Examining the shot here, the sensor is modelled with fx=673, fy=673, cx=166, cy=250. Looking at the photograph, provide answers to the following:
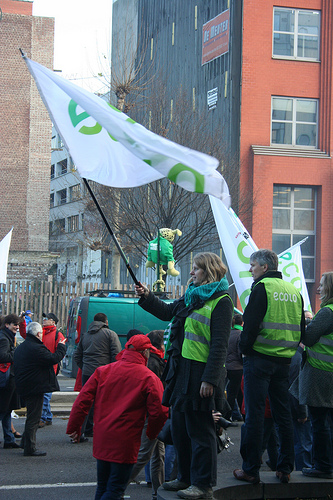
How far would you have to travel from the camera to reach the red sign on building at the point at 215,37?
28.1m

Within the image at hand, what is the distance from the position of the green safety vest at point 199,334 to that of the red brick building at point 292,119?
2160 centimetres

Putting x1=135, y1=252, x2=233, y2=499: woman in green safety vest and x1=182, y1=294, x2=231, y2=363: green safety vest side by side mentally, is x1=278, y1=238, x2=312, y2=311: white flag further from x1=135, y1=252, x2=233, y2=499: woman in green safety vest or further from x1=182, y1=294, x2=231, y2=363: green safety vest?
x1=182, y1=294, x2=231, y2=363: green safety vest

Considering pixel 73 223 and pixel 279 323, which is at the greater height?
pixel 73 223

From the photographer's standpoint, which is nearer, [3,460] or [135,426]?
[135,426]

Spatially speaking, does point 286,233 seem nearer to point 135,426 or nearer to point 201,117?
point 201,117

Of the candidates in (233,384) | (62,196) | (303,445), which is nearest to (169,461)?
(303,445)

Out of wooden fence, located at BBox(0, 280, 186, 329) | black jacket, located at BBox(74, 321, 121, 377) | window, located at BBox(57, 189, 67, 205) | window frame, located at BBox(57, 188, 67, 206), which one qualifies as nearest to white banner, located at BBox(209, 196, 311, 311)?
black jacket, located at BBox(74, 321, 121, 377)

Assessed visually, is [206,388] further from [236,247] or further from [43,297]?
[43,297]

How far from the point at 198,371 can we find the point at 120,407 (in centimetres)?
66

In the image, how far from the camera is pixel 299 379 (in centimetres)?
616

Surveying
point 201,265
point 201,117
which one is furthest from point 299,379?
point 201,117

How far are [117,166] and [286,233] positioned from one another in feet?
73.7

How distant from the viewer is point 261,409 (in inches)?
213

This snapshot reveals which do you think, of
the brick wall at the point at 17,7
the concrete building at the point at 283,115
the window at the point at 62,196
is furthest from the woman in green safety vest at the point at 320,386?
the window at the point at 62,196
